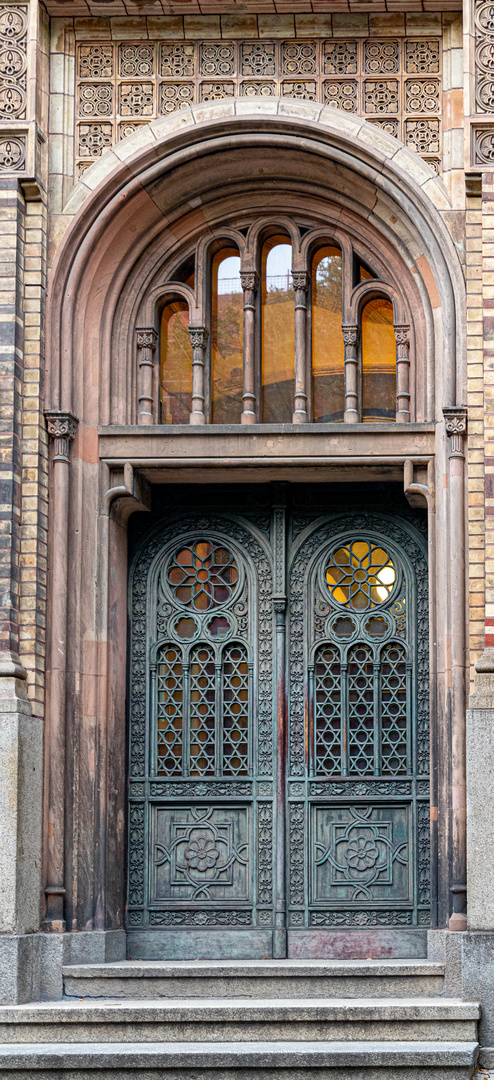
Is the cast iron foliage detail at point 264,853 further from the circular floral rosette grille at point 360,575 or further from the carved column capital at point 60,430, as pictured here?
the carved column capital at point 60,430

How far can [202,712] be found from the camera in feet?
43.5

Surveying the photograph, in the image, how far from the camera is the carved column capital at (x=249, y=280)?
13.3 metres

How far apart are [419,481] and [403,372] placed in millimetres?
908

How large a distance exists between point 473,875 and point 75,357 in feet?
16.7

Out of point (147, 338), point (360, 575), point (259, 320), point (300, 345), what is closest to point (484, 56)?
point (300, 345)

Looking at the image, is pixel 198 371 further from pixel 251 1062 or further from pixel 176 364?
pixel 251 1062

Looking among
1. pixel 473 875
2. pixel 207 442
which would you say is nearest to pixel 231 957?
pixel 473 875

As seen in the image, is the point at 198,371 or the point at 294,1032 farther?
the point at 198,371

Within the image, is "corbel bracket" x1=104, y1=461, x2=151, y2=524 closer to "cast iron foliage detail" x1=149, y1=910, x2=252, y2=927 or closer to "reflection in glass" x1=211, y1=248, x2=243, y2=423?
"reflection in glass" x1=211, y1=248, x2=243, y2=423

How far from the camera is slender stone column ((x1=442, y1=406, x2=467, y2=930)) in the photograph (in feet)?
39.0

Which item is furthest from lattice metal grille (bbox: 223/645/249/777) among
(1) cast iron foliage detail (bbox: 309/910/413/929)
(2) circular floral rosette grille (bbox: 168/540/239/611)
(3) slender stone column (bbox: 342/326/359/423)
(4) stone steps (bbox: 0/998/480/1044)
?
(4) stone steps (bbox: 0/998/480/1044)

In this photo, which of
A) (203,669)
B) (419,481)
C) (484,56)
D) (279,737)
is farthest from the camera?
(203,669)

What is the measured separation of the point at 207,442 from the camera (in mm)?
12930

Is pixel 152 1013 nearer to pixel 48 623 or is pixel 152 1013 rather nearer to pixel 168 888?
pixel 168 888
